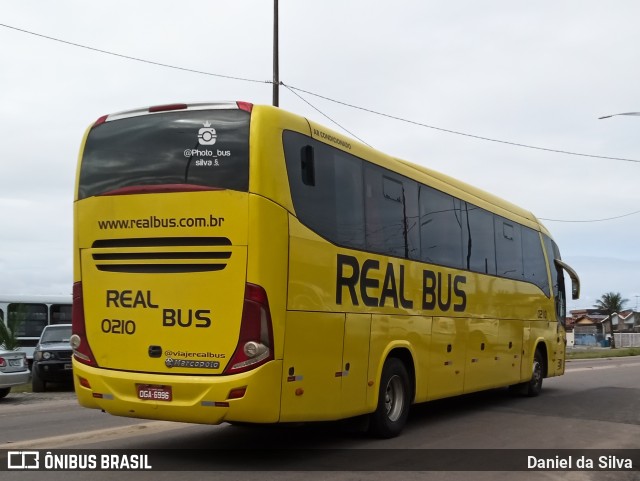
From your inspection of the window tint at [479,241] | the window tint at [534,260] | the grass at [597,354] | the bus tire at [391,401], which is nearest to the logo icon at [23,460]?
the bus tire at [391,401]

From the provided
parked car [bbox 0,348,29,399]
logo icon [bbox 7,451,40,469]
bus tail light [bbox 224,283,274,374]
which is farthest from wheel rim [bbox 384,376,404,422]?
parked car [bbox 0,348,29,399]

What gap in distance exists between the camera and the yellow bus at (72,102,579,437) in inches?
291

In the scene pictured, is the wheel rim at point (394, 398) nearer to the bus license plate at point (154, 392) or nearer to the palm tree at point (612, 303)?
the bus license plate at point (154, 392)

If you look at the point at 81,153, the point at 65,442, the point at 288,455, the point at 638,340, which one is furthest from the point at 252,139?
the point at 638,340

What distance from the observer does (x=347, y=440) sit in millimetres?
9430

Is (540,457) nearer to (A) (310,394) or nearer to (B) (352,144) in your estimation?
(A) (310,394)

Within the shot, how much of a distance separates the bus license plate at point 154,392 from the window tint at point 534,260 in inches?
371

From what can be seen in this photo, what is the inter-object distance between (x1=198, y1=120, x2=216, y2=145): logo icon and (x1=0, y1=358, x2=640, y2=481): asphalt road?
3.32 metres

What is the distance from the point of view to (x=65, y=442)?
29.3ft

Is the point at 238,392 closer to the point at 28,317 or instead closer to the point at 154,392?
the point at 154,392

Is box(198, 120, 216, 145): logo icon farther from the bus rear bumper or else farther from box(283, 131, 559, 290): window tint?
the bus rear bumper

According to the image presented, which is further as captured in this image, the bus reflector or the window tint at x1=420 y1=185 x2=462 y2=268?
the window tint at x1=420 y1=185 x2=462 y2=268

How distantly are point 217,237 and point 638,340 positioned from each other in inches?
3225

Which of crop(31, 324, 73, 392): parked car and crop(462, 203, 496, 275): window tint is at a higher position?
crop(462, 203, 496, 275): window tint
